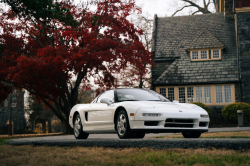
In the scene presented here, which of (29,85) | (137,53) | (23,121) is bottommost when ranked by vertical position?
(23,121)

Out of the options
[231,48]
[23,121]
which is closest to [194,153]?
[231,48]

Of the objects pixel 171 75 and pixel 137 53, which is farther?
pixel 171 75

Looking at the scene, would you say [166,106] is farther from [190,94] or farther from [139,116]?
[190,94]

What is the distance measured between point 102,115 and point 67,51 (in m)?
7.94

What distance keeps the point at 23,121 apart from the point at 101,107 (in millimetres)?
39603

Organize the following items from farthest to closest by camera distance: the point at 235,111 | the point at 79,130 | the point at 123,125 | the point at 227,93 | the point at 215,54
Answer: the point at 215,54 → the point at 227,93 → the point at 235,111 → the point at 79,130 → the point at 123,125

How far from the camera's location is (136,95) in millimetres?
9062

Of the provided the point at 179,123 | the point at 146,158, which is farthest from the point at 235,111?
the point at 146,158

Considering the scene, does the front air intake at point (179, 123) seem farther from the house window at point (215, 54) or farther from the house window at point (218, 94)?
the house window at point (215, 54)

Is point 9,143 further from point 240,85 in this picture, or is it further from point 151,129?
point 240,85

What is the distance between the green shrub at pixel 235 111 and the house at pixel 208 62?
5.23 feet

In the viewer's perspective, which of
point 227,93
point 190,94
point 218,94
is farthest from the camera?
point 190,94

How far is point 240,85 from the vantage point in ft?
77.0

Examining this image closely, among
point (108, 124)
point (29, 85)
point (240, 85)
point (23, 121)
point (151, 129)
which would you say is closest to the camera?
point (151, 129)
